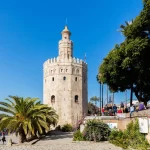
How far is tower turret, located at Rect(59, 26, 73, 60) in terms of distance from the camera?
4966 cm

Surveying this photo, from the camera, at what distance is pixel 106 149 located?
47.6 ft

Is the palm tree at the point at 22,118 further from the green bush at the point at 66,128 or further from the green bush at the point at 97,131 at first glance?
the green bush at the point at 66,128

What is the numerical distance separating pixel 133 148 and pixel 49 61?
3697 centimetres

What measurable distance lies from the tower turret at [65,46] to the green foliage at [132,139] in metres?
32.6

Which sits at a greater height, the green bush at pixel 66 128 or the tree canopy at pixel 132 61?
the tree canopy at pixel 132 61

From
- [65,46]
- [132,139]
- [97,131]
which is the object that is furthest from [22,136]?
[65,46]

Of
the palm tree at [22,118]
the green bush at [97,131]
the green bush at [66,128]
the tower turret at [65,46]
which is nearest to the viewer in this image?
the green bush at [97,131]

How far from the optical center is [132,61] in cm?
1977

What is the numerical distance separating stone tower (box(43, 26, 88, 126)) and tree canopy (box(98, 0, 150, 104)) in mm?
23304

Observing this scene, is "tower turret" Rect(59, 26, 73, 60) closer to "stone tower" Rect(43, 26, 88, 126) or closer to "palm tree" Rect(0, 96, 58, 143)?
"stone tower" Rect(43, 26, 88, 126)

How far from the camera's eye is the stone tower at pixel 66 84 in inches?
1857

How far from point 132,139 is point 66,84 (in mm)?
32220

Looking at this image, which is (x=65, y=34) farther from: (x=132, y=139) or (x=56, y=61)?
(x=132, y=139)

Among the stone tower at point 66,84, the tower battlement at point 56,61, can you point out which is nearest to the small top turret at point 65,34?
the stone tower at point 66,84
